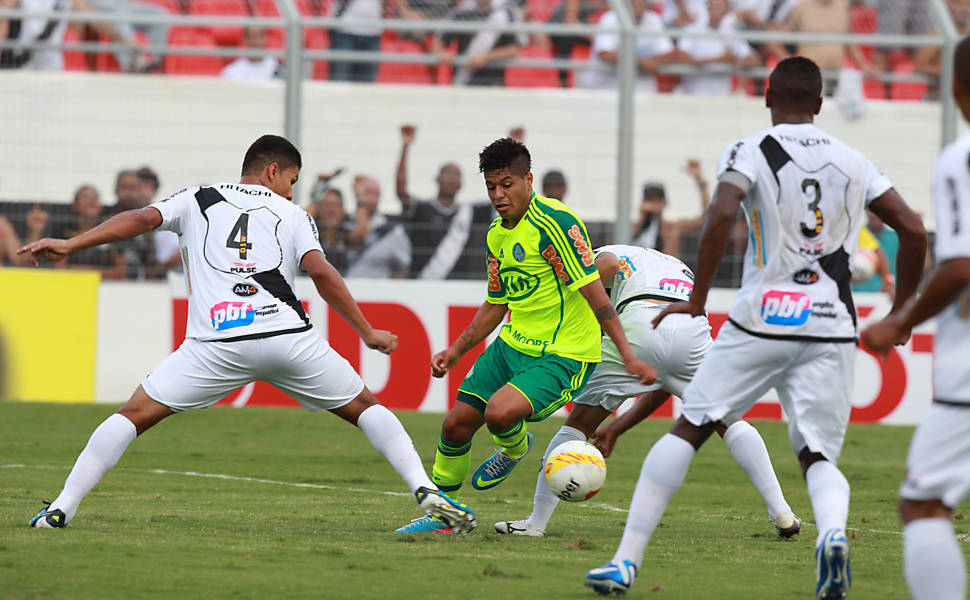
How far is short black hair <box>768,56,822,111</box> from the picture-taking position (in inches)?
230

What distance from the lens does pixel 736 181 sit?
566cm

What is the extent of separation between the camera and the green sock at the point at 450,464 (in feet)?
25.2

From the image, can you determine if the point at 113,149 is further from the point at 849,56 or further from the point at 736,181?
the point at 736,181

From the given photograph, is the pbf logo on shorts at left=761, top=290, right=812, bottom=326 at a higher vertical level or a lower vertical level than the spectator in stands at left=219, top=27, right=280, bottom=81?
lower

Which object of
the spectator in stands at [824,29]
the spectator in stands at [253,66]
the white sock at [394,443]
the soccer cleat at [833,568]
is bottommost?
the soccer cleat at [833,568]

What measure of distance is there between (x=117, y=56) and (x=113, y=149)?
0.98 meters

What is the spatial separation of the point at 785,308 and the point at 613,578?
50.2 inches

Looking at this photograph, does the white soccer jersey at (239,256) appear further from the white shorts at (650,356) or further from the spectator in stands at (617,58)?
the spectator in stands at (617,58)

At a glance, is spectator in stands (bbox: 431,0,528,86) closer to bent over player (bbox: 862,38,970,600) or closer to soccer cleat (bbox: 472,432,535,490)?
soccer cleat (bbox: 472,432,535,490)

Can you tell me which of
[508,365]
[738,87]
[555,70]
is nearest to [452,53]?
[555,70]

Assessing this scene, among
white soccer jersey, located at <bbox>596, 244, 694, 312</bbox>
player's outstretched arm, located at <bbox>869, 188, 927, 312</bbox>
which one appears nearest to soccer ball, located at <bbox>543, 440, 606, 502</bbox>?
white soccer jersey, located at <bbox>596, 244, 694, 312</bbox>

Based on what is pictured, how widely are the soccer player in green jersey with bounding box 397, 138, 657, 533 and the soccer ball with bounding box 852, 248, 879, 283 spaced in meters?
7.79

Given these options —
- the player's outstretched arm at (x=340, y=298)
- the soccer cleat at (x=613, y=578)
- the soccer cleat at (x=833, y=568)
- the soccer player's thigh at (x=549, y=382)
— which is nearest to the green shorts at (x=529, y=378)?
the soccer player's thigh at (x=549, y=382)

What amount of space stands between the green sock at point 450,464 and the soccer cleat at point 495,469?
0.83 feet
